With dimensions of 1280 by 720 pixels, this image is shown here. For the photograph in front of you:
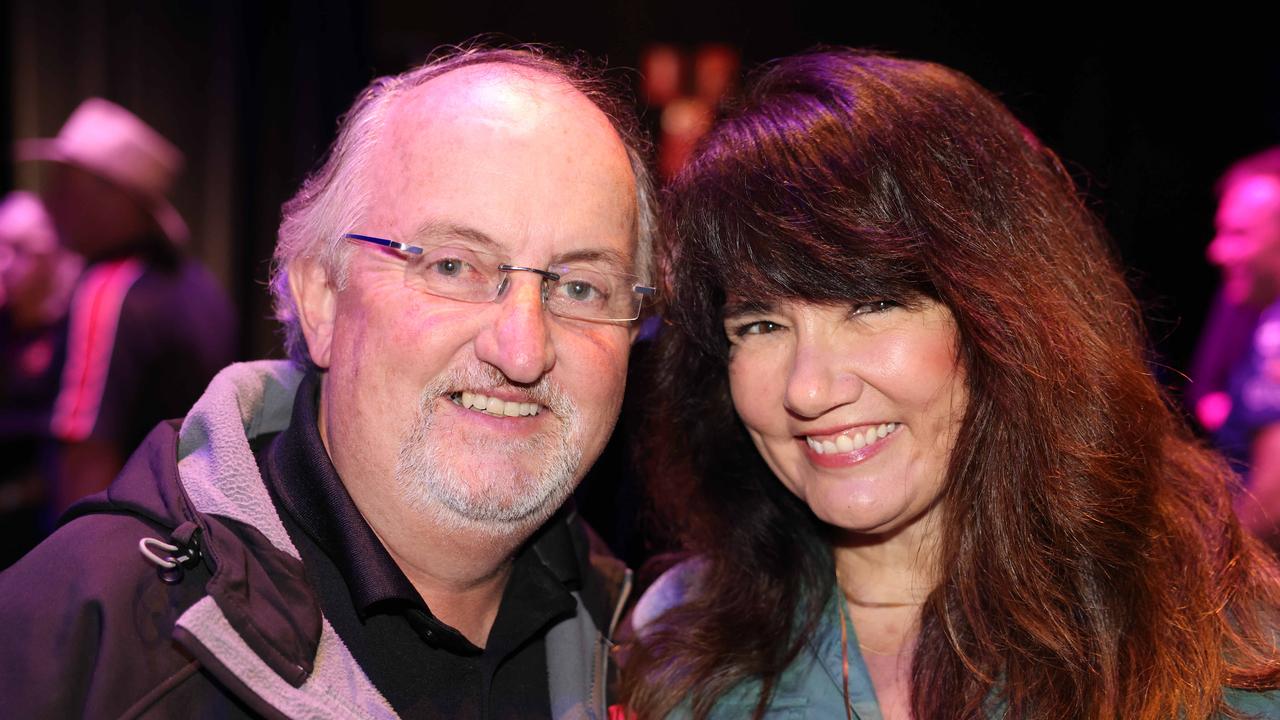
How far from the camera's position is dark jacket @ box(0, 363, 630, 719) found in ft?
4.92

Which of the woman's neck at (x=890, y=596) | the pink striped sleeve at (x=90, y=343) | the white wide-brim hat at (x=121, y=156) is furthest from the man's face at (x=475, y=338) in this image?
the white wide-brim hat at (x=121, y=156)

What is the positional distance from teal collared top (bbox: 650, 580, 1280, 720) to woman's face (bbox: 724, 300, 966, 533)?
269 millimetres

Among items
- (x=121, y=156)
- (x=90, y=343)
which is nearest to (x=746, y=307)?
(x=90, y=343)

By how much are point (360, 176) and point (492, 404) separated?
1.76ft

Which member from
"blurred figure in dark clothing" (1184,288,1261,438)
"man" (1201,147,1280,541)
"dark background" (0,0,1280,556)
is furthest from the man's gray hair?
"blurred figure in dark clothing" (1184,288,1261,438)

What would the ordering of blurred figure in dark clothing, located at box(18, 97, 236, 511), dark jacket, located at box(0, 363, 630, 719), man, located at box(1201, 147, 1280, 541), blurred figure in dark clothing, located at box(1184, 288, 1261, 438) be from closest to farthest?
dark jacket, located at box(0, 363, 630, 719) < man, located at box(1201, 147, 1280, 541) < blurred figure in dark clothing, located at box(18, 97, 236, 511) < blurred figure in dark clothing, located at box(1184, 288, 1261, 438)

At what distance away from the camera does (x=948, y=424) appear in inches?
74.7

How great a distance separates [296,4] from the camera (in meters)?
5.43

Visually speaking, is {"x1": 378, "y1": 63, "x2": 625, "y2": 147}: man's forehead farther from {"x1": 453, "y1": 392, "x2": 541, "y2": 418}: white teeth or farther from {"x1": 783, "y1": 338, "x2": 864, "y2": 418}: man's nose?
{"x1": 783, "y1": 338, "x2": 864, "y2": 418}: man's nose

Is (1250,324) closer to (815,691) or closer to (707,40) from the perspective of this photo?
(707,40)

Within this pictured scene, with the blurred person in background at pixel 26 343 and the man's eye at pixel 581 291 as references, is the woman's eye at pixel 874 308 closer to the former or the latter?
the man's eye at pixel 581 291

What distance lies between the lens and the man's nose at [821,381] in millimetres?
1841

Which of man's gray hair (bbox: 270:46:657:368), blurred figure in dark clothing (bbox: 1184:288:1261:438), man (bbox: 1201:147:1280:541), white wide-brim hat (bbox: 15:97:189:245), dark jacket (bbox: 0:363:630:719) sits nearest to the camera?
dark jacket (bbox: 0:363:630:719)

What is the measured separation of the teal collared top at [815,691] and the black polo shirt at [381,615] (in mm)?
348
